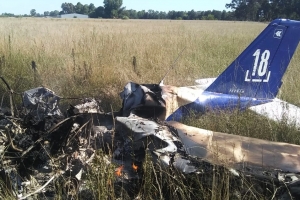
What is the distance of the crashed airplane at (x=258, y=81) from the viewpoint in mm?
4699

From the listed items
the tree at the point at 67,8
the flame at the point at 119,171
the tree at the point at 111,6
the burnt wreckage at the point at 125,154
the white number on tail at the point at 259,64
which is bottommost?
the tree at the point at 67,8

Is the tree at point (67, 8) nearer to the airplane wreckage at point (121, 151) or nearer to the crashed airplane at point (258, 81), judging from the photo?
the crashed airplane at point (258, 81)

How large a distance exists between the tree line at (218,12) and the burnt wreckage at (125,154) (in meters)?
5.01

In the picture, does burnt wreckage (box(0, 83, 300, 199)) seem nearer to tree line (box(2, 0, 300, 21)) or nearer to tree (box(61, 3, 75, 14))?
tree line (box(2, 0, 300, 21))

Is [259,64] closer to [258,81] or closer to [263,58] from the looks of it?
[263,58]

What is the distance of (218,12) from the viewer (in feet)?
283

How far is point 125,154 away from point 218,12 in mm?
88283

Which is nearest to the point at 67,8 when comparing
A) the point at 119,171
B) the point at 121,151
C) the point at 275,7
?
the point at 275,7

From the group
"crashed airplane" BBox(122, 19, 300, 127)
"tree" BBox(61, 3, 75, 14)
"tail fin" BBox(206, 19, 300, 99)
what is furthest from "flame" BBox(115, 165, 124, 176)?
"tree" BBox(61, 3, 75, 14)

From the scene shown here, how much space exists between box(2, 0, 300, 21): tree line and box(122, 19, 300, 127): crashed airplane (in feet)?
6.87

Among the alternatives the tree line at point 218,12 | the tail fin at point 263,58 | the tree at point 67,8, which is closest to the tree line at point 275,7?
the tree line at point 218,12

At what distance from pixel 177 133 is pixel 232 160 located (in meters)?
0.58

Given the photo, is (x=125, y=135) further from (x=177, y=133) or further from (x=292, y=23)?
(x=292, y=23)

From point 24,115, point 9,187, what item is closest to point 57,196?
point 9,187
